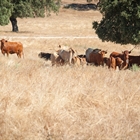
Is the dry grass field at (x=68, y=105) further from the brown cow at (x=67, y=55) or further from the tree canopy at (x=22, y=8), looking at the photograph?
the tree canopy at (x=22, y=8)

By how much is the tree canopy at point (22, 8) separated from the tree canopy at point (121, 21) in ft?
51.8

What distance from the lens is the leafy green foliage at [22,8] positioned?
121 ft

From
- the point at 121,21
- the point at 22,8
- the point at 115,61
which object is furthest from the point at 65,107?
the point at 22,8

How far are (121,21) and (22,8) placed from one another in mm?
20233

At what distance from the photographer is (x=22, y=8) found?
131ft

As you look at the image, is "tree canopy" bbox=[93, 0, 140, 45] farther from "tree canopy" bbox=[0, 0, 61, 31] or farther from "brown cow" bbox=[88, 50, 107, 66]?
"tree canopy" bbox=[0, 0, 61, 31]

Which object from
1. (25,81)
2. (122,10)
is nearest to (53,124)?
(25,81)

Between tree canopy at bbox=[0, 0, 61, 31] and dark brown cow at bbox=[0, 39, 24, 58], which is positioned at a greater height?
tree canopy at bbox=[0, 0, 61, 31]

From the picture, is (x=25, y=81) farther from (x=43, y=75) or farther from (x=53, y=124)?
(x=53, y=124)

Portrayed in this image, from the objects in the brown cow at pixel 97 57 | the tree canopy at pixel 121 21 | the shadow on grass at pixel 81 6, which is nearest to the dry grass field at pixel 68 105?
the brown cow at pixel 97 57

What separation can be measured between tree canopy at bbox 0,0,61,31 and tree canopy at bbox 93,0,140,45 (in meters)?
15.8

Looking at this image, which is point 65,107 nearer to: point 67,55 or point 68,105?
point 68,105

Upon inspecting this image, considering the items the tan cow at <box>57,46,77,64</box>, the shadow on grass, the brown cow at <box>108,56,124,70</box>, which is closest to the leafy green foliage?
the tan cow at <box>57,46,77,64</box>

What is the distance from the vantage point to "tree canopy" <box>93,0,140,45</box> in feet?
74.7
